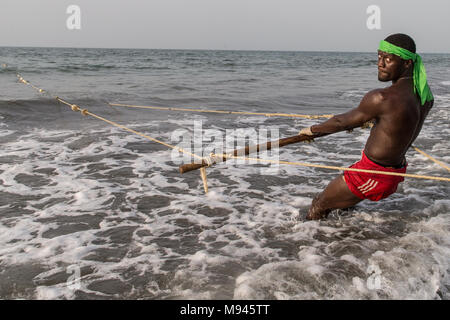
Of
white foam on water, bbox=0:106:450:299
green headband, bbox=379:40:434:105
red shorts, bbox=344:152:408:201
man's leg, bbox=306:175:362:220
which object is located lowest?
white foam on water, bbox=0:106:450:299

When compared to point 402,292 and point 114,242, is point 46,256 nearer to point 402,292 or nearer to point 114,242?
point 114,242

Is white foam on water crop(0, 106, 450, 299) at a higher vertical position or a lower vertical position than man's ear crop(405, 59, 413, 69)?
lower

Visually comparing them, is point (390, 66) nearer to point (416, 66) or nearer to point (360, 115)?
point (416, 66)

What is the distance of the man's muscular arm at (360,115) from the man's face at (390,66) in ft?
0.58

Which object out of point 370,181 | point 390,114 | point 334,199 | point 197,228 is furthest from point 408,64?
point 197,228

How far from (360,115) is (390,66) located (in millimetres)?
474

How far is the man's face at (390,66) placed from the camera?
316 cm

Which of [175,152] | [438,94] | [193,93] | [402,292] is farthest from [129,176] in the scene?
[438,94]

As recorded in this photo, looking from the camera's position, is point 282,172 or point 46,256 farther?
point 282,172

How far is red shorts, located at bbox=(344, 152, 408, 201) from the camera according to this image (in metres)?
3.57

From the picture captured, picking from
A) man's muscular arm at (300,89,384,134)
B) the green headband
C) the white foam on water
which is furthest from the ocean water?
the green headband

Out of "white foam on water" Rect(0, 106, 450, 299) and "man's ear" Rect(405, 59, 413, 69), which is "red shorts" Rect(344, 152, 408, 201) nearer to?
"white foam on water" Rect(0, 106, 450, 299)
